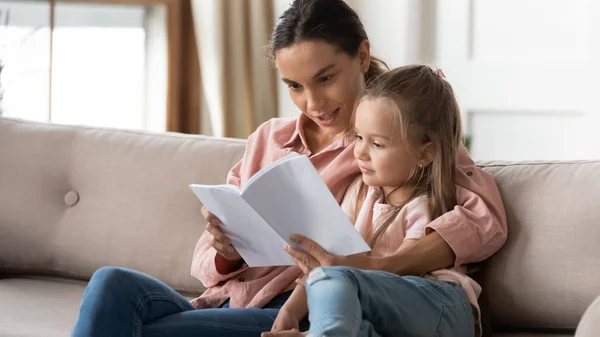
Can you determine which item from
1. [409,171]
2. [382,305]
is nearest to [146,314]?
[382,305]

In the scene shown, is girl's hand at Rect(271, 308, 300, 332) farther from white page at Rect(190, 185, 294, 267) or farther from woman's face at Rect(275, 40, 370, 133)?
woman's face at Rect(275, 40, 370, 133)

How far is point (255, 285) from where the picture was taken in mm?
1762

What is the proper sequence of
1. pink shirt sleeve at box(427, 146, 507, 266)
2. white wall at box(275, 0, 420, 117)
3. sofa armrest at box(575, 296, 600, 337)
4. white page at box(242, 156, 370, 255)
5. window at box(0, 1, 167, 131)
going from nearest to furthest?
sofa armrest at box(575, 296, 600, 337)
white page at box(242, 156, 370, 255)
pink shirt sleeve at box(427, 146, 507, 266)
window at box(0, 1, 167, 131)
white wall at box(275, 0, 420, 117)

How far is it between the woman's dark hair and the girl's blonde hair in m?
0.13

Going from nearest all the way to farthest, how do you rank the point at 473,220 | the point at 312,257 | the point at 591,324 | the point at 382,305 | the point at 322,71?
the point at 591,324 < the point at 382,305 < the point at 312,257 < the point at 473,220 < the point at 322,71

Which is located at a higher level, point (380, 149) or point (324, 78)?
point (324, 78)

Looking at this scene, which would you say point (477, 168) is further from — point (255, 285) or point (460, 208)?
point (255, 285)

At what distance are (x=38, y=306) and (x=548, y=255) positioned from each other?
1034mm

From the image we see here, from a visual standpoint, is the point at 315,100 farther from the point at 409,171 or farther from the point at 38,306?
the point at 38,306

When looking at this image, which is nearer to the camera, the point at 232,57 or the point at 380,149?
the point at 380,149

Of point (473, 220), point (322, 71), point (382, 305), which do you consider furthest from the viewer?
point (322, 71)

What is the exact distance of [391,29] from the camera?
3506mm

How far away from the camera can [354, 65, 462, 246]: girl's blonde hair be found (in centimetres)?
162

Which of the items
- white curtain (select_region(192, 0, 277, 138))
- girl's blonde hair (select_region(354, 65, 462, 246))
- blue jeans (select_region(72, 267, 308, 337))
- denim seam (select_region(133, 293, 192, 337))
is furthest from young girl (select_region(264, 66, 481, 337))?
white curtain (select_region(192, 0, 277, 138))
